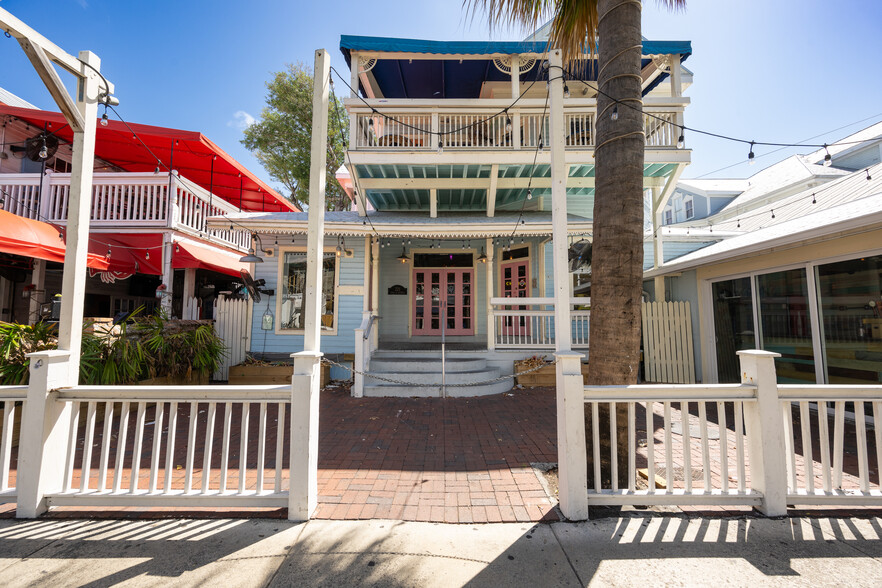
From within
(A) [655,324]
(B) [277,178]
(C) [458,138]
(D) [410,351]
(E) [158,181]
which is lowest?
(D) [410,351]

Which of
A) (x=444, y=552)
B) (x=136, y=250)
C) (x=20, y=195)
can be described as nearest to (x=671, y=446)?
(x=444, y=552)

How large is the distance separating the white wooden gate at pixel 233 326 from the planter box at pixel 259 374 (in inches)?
20.2

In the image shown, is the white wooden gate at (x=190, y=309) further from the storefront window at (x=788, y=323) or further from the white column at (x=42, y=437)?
the storefront window at (x=788, y=323)

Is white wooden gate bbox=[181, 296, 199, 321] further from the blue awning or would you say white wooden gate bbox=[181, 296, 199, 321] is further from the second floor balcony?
the blue awning

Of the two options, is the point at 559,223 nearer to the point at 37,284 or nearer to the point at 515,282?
the point at 515,282

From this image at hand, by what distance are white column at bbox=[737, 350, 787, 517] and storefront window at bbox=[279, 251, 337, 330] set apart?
24.2 feet

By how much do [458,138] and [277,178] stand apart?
11.1 meters

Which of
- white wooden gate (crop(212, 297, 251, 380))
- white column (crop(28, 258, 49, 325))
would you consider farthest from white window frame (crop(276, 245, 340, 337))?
white column (crop(28, 258, 49, 325))

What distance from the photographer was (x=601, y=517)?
2521 mm

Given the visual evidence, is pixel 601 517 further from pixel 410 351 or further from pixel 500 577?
pixel 410 351

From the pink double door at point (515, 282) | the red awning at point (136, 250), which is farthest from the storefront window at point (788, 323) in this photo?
the red awning at point (136, 250)

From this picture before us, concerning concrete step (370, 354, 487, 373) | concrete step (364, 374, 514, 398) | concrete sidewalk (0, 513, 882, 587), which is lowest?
concrete sidewalk (0, 513, 882, 587)

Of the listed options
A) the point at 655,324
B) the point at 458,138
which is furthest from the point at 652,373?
the point at 458,138

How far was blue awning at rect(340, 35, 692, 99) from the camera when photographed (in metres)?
7.98
